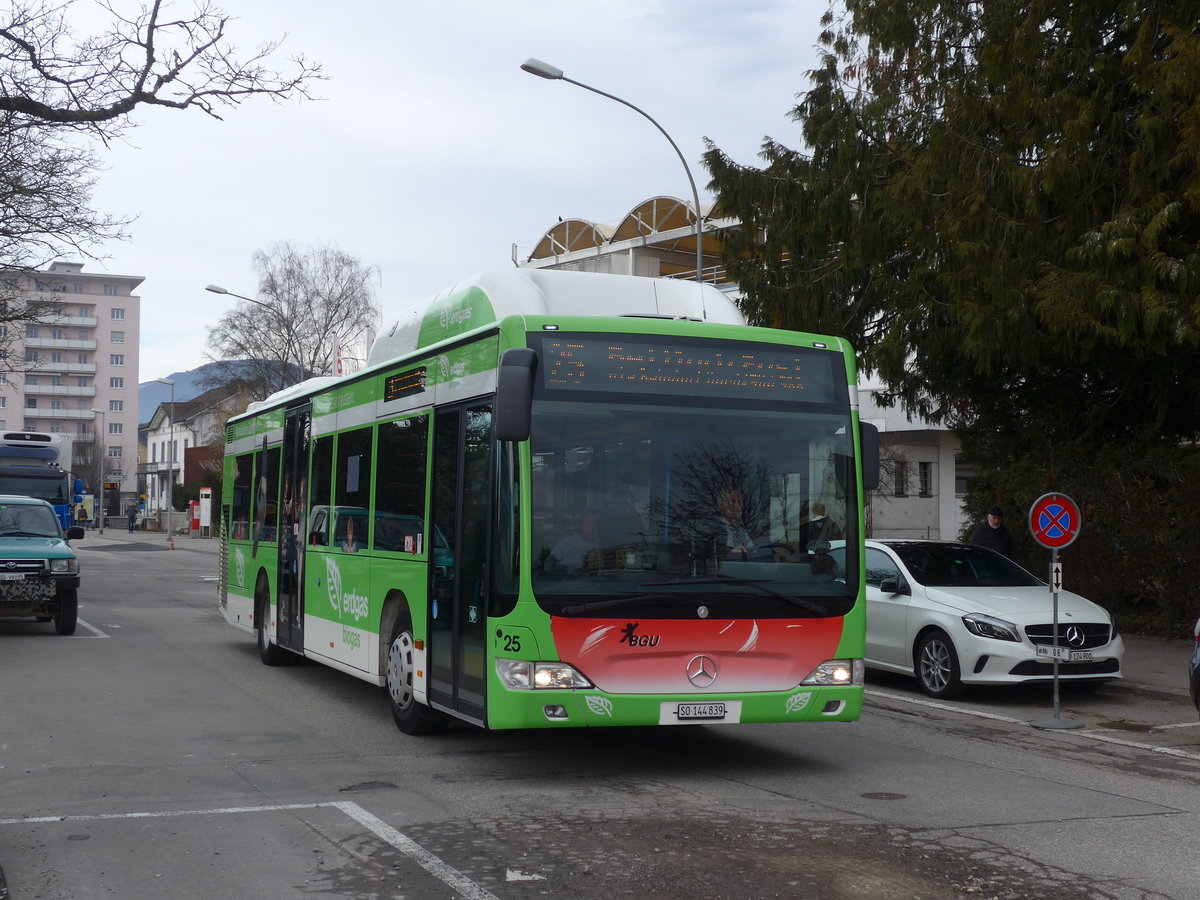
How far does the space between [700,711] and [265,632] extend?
26.4 ft

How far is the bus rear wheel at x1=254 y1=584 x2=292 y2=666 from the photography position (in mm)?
14797

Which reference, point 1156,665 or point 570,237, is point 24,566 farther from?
point 570,237

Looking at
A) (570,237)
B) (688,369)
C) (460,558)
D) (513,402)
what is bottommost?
(460,558)

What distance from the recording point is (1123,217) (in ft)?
46.6

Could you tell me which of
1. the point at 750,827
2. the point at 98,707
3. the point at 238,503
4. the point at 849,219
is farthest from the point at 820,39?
the point at 750,827

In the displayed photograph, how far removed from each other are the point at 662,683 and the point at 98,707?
19.6 ft

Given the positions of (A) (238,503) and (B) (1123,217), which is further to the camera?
(A) (238,503)

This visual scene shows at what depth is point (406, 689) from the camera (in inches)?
392

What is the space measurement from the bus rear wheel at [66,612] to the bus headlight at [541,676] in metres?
11.9

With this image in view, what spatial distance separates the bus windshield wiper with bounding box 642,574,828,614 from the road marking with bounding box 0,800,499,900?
2.10 metres

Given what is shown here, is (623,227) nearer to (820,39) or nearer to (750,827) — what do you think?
A: (820,39)

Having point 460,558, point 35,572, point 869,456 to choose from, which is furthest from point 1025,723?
point 35,572

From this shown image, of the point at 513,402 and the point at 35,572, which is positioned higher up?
the point at 513,402

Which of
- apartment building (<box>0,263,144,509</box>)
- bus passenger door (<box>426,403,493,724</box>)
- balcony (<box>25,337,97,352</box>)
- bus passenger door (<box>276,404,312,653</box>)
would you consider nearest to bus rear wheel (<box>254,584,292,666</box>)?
bus passenger door (<box>276,404,312,653</box>)
